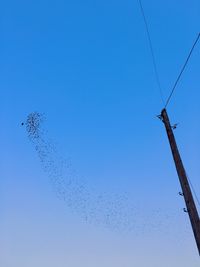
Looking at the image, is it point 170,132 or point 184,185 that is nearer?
point 184,185

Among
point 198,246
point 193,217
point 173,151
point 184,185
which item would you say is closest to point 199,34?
point 173,151

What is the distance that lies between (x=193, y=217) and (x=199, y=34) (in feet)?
16.7

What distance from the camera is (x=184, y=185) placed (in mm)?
8586

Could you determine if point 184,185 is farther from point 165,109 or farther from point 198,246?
point 165,109

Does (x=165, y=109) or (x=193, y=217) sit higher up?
(x=165, y=109)

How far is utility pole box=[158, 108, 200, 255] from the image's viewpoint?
7.95 metres

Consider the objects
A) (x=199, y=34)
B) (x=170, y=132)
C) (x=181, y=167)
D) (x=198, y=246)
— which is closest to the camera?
(x=198, y=246)

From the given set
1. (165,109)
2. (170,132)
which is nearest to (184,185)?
(170,132)

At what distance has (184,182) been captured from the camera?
339 inches

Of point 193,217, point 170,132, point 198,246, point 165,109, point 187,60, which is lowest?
point 198,246

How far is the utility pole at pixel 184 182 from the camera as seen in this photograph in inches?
313

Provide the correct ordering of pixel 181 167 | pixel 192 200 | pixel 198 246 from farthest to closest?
pixel 181 167, pixel 192 200, pixel 198 246

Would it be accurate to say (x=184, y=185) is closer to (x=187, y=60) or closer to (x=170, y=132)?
(x=170, y=132)

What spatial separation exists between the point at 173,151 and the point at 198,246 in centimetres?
242
